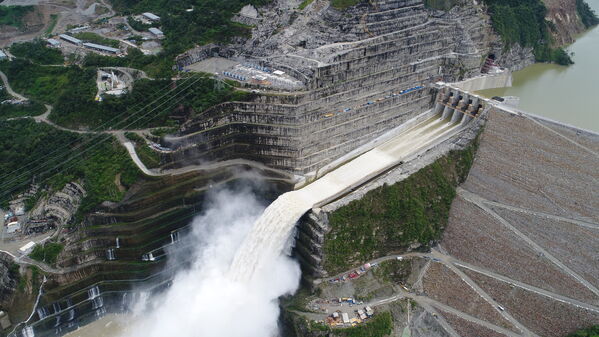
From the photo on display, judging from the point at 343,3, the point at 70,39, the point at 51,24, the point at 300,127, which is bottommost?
the point at 300,127

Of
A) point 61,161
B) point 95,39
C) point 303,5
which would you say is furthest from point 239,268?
point 95,39

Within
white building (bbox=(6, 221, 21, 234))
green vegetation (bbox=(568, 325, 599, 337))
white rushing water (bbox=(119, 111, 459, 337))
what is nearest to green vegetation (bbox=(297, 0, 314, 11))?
white rushing water (bbox=(119, 111, 459, 337))

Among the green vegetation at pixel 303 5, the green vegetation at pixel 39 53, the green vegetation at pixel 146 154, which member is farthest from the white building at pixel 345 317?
the green vegetation at pixel 39 53

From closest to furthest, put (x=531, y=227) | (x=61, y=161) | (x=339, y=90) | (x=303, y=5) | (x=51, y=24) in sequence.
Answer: (x=531, y=227)
(x=61, y=161)
(x=339, y=90)
(x=303, y=5)
(x=51, y=24)

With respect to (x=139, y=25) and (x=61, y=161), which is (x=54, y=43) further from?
(x=61, y=161)

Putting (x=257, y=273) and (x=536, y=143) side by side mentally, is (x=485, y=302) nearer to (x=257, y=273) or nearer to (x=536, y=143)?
(x=536, y=143)

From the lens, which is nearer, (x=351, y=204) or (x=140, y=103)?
(x=351, y=204)

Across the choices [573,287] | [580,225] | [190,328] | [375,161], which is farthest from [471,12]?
[190,328]
